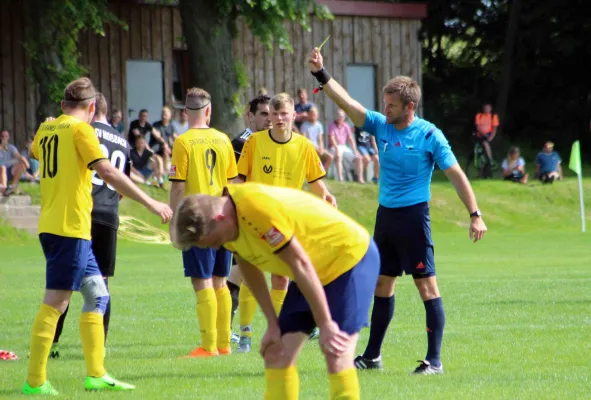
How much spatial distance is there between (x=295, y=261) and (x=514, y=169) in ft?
95.0

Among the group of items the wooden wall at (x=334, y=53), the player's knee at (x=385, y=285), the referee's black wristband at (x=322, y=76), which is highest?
the wooden wall at (x=334, y=53)

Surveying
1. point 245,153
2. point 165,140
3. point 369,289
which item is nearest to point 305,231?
point 369,289

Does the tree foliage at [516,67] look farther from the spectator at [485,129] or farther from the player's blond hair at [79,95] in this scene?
the player's blond hair at [79,95]

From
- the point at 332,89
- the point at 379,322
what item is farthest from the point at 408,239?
the point at 332,89

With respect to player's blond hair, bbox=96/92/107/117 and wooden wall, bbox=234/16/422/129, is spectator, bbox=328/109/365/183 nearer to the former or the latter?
wooden wall, bbox=234/16/422/129

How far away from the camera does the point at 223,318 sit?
9.73 m

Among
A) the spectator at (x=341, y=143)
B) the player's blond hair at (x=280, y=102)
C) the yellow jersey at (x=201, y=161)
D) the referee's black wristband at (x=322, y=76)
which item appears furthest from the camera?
the spectator at (x=341, y=143)

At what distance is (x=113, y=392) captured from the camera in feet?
25.3

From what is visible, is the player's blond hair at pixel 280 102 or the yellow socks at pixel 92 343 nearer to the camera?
the yellow socks at pixel 92 343

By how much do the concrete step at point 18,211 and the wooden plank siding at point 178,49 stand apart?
167 inches

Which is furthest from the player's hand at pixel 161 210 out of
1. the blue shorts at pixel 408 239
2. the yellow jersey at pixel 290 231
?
the blue shorts at pixel 408 239

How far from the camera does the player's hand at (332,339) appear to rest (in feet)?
18.0

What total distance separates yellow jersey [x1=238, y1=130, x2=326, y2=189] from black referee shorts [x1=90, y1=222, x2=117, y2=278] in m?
1.36

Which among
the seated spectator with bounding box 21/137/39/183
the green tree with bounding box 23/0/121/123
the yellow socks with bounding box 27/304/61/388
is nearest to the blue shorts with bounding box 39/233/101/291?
the yellow socks with bounding box 27/304/61/388
